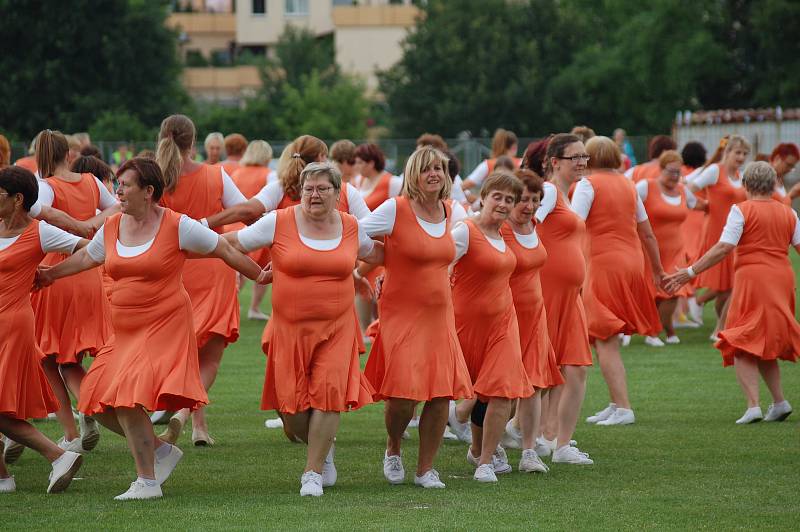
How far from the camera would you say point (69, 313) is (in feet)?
33.6

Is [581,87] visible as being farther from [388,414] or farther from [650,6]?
[388,414]

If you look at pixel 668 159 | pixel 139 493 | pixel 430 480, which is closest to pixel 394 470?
pixel 430 480

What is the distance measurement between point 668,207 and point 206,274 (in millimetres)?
6975

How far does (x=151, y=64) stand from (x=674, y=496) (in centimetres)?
5125

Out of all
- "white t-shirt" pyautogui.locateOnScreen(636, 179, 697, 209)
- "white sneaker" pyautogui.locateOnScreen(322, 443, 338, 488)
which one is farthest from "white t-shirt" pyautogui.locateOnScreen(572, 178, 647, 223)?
"white t-shirt" pyautogui.locateOnScreen(636, 179, 697, 209)

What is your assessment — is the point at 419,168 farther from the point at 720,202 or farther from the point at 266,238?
the point at 720,202

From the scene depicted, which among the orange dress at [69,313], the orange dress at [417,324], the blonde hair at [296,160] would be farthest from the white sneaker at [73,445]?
the orange dress at [417,324]

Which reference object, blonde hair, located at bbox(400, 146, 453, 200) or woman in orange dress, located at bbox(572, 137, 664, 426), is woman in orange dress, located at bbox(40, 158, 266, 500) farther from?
woman in orange dress, located at bbox(572, 137, 664, 426)

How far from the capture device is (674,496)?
8625mm

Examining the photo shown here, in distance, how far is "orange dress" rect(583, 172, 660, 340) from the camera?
11.2m

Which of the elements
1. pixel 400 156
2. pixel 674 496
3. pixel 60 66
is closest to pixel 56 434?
pixel 674 496

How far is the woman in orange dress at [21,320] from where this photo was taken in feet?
28.5

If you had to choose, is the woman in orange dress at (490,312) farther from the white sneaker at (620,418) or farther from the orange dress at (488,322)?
the white sneaker at (620,418)

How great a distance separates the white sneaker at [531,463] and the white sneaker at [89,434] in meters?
2.86
